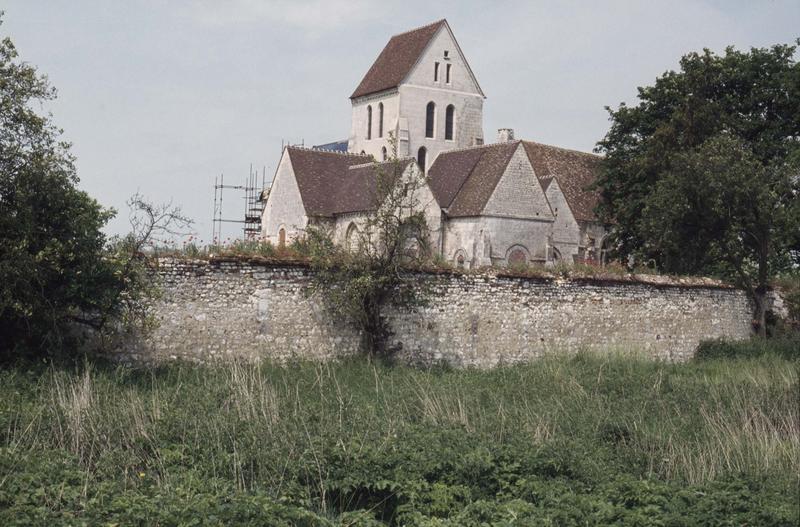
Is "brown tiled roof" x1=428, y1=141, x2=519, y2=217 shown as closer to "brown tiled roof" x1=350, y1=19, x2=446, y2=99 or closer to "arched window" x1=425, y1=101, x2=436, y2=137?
"arched window" x1=425, y1=101, x2=436, y2=137

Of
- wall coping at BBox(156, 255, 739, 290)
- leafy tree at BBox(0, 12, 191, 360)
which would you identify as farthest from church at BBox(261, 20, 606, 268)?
leafy tree at BBox(0, 12, 191, 360)

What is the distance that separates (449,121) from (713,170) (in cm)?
3000

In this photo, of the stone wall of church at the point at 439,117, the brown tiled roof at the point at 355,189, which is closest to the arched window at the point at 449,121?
the stone wall of church at the point at 439,117

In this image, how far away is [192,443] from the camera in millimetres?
11375

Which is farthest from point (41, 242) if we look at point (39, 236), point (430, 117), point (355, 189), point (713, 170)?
point (430, 117)

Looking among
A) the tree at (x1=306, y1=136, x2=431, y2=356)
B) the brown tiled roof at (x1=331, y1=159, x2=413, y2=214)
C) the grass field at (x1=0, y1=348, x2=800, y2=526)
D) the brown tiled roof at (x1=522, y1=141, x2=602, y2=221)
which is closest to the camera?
the grass field at (x1=0, y1=348, x2=800, y2=526)

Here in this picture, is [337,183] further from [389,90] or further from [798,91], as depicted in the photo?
[798,91]

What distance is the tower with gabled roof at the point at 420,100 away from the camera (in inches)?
2153

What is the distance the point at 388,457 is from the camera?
10711 millimetres

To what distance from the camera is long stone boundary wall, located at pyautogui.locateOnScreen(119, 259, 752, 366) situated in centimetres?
1948

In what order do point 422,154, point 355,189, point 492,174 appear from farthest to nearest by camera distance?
1. point 422,154
2. point 492,174
3. point 355,189

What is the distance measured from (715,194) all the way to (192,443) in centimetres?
2016

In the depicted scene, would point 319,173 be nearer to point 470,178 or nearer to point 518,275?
point 470,178

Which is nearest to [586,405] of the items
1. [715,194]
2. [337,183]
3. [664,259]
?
[715,194]
